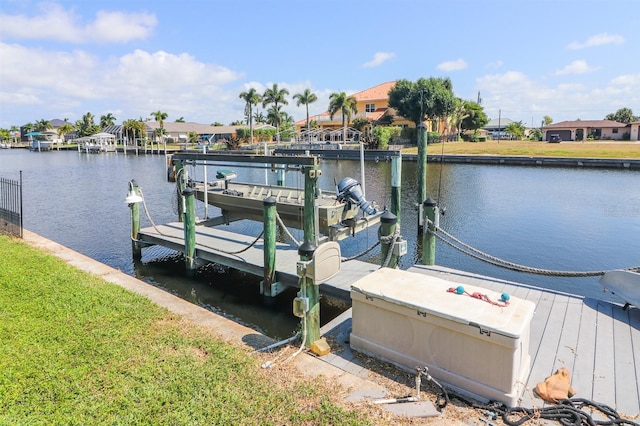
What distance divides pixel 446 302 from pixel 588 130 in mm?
78528

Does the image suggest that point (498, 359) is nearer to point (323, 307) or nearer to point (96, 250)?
point (323, 307)

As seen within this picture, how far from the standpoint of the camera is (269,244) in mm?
8375

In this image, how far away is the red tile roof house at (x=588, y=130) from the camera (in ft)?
219

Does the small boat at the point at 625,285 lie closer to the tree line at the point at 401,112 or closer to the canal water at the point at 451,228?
the canal water at the point at 451,228

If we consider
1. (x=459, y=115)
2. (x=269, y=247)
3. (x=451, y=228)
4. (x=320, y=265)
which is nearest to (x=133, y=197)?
(x=269, y=247)

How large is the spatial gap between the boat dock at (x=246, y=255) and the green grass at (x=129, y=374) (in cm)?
254

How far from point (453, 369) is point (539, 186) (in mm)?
26625

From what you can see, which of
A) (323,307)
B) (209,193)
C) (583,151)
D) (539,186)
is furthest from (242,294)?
(583,151)

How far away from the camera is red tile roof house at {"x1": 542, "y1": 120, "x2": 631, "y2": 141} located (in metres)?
66.7

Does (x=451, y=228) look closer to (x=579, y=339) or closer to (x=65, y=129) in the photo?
(x=579, y=339)

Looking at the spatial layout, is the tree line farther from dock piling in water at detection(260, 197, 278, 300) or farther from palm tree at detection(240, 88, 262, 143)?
dock piling in water at detection(260, 197, 278, 300)

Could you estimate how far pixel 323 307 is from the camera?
9.23m

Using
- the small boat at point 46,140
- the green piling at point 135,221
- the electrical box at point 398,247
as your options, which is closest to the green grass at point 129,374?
the electrical box at point 398,247

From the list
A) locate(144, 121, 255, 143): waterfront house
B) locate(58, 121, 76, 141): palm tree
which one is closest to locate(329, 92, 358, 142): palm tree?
locate(144, 121, 255, 143): waterfront house
